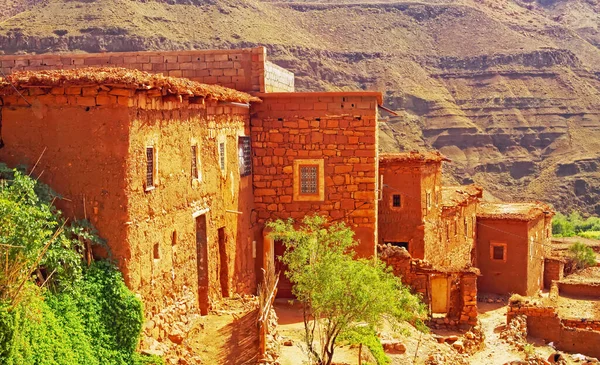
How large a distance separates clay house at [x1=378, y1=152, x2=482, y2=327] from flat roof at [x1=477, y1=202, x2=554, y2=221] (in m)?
1.07

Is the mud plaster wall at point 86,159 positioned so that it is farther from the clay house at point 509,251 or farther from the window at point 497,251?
the window at point 497,251

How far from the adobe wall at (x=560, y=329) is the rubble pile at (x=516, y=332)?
27 centimetres

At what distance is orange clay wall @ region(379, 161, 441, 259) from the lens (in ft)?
76.2

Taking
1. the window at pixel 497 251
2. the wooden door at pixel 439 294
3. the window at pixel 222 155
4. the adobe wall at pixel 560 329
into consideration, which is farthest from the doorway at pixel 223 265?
the window at pixel 497 251

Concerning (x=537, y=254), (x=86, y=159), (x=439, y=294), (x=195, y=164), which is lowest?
(x=439, y=294)

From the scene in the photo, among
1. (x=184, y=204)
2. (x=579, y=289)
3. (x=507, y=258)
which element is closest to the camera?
(x=184, y=204)

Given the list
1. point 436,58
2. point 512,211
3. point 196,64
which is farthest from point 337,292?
point 436,58

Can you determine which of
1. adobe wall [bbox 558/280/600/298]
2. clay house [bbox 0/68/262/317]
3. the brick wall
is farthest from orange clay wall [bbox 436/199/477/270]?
clay house [bbox 0/68/262/317]

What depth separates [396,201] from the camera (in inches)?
922

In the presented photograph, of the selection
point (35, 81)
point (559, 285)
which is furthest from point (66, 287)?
point (559, 285)

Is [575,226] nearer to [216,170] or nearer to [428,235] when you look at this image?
[428,235]

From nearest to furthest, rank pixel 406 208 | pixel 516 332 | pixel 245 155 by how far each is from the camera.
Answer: pixel 245 155 < pixel 516 332 < pixel 406 208

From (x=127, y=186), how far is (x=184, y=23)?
51.5 metres

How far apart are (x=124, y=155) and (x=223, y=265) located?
5.24 metres
